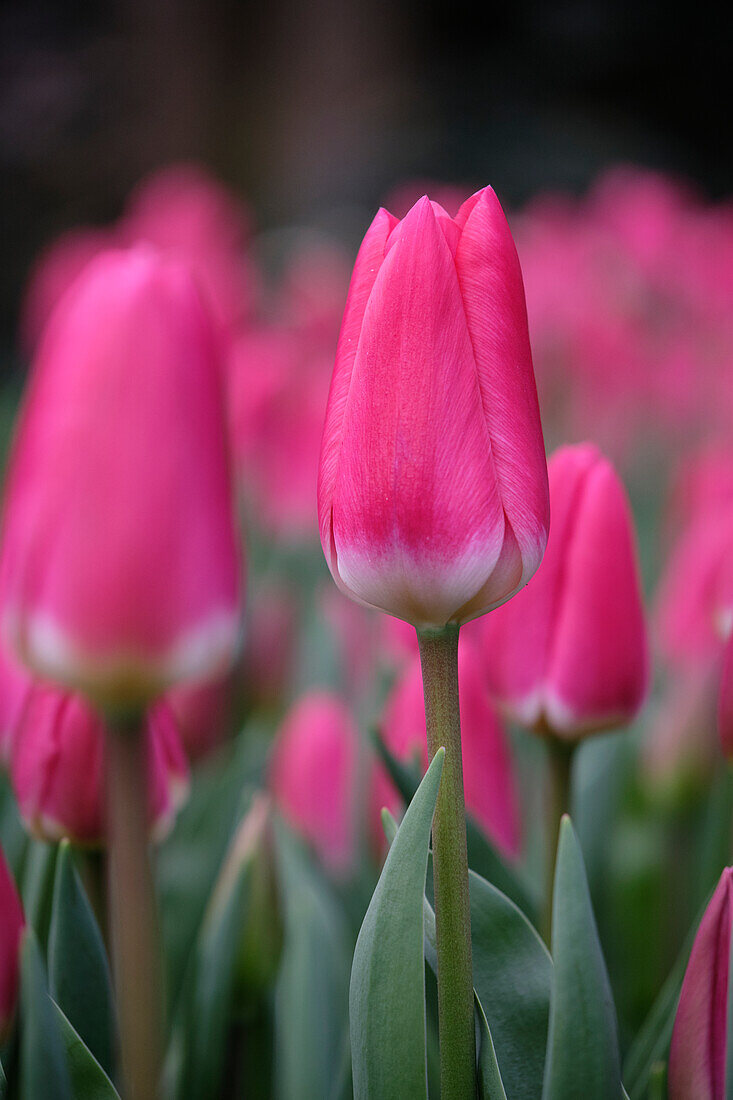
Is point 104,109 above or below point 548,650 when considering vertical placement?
→ above

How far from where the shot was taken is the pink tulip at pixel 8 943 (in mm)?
346

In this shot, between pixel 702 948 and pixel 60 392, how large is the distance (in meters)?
0.25

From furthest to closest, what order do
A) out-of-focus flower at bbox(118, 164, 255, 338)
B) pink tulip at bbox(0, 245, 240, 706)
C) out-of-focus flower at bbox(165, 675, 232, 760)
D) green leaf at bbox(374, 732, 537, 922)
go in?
out-of-focus flower at bbox(118, 164, 255, 338)
out-of-focus flower at bbox(165, 675, 232, 760)
green leaf at bbox(374, 732, 537, 922)
pink tulip at bbox(0, 245, 240, 706)

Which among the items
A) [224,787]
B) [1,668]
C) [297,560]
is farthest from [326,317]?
[1,668]

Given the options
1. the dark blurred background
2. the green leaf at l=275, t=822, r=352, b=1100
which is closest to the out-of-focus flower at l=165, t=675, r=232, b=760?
the green leaf at l=275, t=822, r=352, b=1100

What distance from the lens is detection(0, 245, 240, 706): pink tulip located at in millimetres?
279

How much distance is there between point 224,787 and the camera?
2.40 ft

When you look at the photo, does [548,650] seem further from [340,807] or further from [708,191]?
[708,191]

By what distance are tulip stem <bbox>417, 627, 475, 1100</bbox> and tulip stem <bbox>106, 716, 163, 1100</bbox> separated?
82 mm

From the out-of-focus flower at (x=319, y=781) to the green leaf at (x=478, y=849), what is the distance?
0.21 m

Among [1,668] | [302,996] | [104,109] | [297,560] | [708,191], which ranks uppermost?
[104,109]

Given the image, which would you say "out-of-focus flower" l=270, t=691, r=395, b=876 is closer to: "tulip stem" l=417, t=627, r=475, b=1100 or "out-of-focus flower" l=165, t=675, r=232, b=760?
"out-of-focus flower" l=165, t=675, r=232, b=760

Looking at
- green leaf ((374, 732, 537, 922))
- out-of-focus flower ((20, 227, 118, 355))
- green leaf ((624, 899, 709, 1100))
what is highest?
out-of-focus flower ((20, 227, 118, 355))

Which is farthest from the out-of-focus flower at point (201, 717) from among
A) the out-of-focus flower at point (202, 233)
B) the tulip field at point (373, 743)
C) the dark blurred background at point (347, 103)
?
the dark blurred background at point (347, 103)
